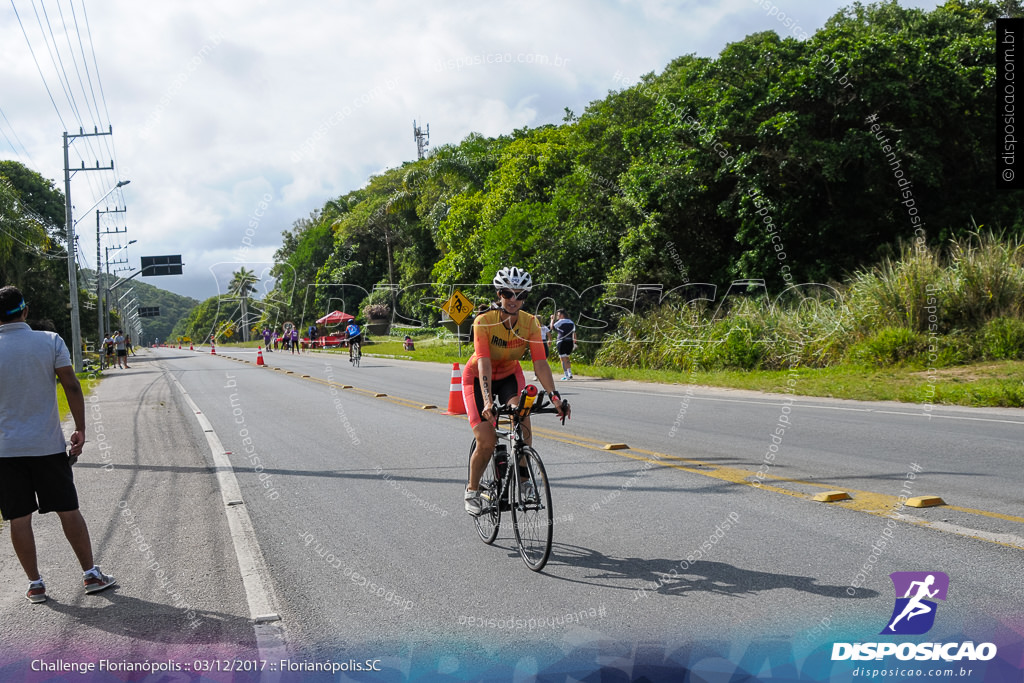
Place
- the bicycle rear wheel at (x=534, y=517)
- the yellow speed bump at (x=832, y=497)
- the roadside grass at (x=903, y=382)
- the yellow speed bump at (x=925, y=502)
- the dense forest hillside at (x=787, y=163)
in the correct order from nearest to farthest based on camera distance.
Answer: the bicycle rear wheel at (x=534, y=517), the yellow speed bump at (x=925, y=502), the yellow speed bump at (x=832, y=497), the roadside grass at (x=903, y=382), the dense forest hillside at (x=787, y=163)

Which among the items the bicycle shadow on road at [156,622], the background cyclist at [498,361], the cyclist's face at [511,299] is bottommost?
the bicycle shadow on road at [156,622]

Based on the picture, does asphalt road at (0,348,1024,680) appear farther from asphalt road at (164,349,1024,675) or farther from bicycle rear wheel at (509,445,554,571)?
bicycle rear wheel at (509,445,554,571)

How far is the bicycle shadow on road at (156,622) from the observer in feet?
13.9

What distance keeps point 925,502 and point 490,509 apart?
3.51 meters

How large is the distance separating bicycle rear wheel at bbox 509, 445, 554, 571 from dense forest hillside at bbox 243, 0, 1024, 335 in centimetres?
1887

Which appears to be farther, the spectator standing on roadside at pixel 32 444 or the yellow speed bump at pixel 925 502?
the yellow speed bump at pixel 925 502

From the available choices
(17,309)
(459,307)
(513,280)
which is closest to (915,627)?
(513,280)

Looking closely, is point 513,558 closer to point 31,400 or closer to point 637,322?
point 31,400

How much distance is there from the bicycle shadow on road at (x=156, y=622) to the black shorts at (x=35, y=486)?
587 mm

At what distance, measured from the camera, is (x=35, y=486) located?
5.05 meters

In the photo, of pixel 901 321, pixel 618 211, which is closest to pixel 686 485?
pixel 901 321

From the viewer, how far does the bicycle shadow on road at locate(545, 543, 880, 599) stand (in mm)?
4613

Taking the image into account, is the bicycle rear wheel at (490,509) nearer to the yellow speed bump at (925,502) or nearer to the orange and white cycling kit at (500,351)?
the orange and white cycling kit at (500,351)

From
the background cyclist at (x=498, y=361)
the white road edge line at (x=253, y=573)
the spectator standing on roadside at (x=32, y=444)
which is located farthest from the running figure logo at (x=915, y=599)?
the spectator standing on roadside at (x=32, y=444)
